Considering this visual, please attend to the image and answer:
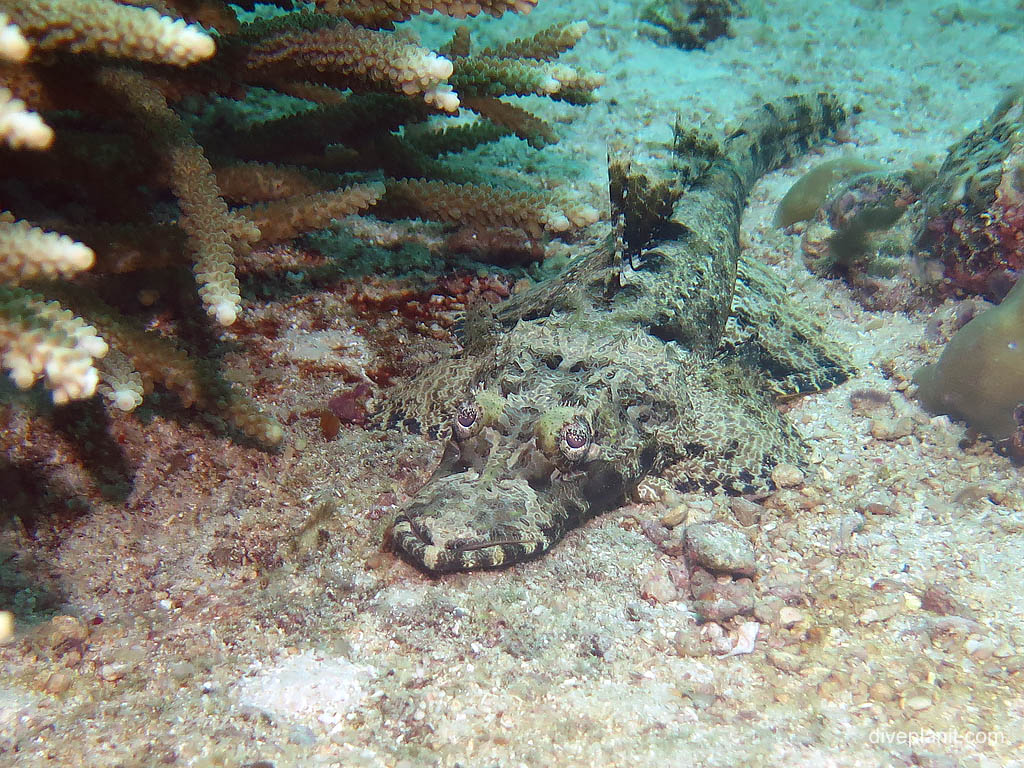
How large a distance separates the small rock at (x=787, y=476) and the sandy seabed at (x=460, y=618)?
8cm

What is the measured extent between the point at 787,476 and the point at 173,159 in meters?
4.04

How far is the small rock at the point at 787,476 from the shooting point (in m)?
3.95

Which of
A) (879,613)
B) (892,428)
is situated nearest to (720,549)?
(879,613)

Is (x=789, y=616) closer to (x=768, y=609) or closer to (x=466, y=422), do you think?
(x=768, y=609)

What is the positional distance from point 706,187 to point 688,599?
4.17m

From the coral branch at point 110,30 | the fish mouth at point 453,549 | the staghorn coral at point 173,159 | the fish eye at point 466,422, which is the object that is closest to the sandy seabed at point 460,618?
the fish mouth at point 453,549

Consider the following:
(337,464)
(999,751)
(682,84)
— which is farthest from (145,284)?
(682,84)

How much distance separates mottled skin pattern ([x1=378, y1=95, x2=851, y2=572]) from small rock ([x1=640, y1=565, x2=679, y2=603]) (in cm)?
52

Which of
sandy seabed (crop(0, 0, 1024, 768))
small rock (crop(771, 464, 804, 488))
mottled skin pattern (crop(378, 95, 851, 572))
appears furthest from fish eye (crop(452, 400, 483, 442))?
small rock (crop(771, 464, 804, 488))

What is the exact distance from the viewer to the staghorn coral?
83.9 inches

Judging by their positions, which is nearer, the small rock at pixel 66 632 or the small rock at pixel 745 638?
the small rock at pixel 66 632

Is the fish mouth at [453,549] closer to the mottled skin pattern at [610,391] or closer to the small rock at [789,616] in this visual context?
the mottled skin pattern at [610,391]

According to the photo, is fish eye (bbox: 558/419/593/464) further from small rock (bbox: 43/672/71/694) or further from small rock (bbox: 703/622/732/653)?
small rock (bbox: 43/672/71/694)

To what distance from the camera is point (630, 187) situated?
4.65m
